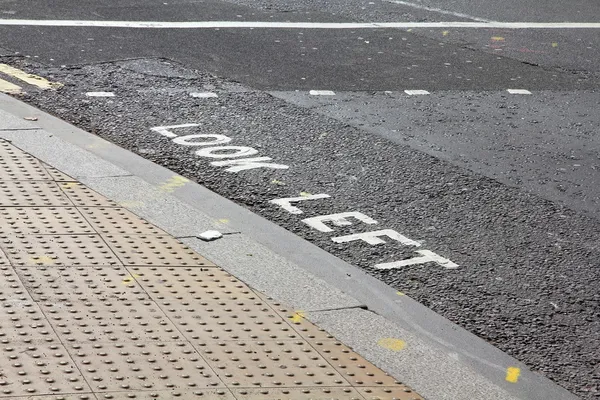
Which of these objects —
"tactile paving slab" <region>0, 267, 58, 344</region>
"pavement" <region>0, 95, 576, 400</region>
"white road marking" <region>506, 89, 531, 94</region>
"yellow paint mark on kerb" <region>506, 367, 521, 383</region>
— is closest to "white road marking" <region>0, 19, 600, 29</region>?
"white road marking" <region>506, 89, 531, 94</region>

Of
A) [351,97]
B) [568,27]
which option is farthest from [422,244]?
[568,27]

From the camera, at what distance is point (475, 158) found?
780 centimetres

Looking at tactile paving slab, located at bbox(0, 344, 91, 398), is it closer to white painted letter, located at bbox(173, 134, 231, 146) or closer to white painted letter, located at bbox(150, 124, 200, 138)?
white painted letter, located at bbox(173, 134, 231, 146)

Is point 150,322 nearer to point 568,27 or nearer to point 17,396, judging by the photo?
point 17,396

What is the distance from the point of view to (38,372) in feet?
13.1

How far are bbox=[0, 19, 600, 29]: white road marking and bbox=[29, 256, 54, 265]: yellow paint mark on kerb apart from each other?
22.6 feet

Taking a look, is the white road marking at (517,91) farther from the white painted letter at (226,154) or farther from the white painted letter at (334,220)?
the white painted letter at (334,220)

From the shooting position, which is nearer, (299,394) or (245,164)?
(299,394)

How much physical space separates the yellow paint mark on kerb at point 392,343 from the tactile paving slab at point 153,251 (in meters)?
1.13

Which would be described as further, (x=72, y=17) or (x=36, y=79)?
(x=72, y=17)

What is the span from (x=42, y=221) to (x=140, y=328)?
1.44 metres

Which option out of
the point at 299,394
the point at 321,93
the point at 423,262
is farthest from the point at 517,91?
the point at 299,394

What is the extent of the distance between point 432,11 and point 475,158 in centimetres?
694

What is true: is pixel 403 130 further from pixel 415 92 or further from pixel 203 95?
pixel 203 95
